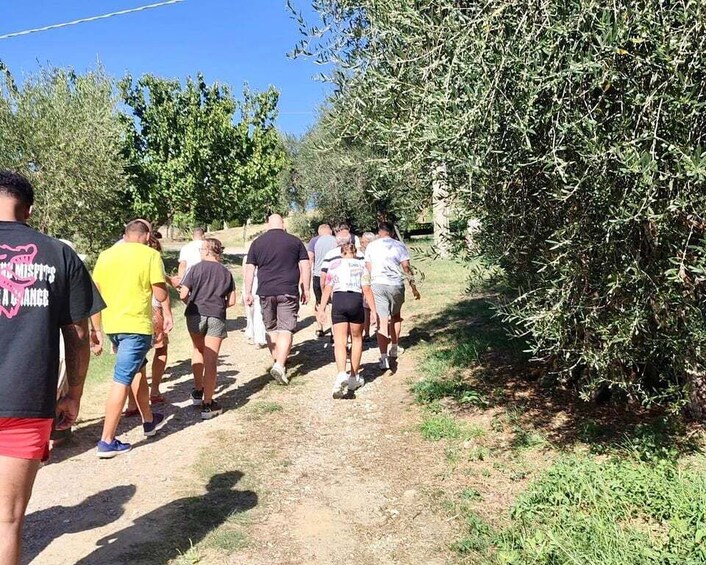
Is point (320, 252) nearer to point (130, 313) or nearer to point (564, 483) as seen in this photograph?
point (130, 313)

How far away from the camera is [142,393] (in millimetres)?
5570

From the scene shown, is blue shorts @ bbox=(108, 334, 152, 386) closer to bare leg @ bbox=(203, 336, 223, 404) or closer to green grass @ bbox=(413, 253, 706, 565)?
bare leg @ bbox=(203, 336, 223, 404)

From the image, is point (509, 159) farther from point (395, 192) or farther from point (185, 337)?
point (185, 337)

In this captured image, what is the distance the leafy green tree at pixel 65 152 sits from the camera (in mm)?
17062

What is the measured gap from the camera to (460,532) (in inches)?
154

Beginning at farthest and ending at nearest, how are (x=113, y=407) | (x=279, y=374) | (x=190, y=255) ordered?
(x=190, y=255) → (x=279, y=374) → (x=113, y=407)

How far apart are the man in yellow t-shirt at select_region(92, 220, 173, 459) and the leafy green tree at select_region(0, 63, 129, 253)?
13121mm

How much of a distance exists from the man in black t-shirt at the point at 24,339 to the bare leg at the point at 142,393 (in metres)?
2.74

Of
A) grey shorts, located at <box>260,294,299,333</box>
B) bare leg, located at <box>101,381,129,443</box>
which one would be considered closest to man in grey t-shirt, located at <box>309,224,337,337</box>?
grey shorts, located at <box>260,294,299,333</box>

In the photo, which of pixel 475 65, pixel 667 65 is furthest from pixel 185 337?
pixel 667 65

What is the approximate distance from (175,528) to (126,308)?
1994mm

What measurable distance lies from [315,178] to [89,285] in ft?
97.2

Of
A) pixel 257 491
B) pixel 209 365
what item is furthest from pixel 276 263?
pixel 257 491

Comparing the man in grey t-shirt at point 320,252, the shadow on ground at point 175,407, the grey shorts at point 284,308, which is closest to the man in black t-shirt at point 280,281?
the grey shorts at point 284,308
